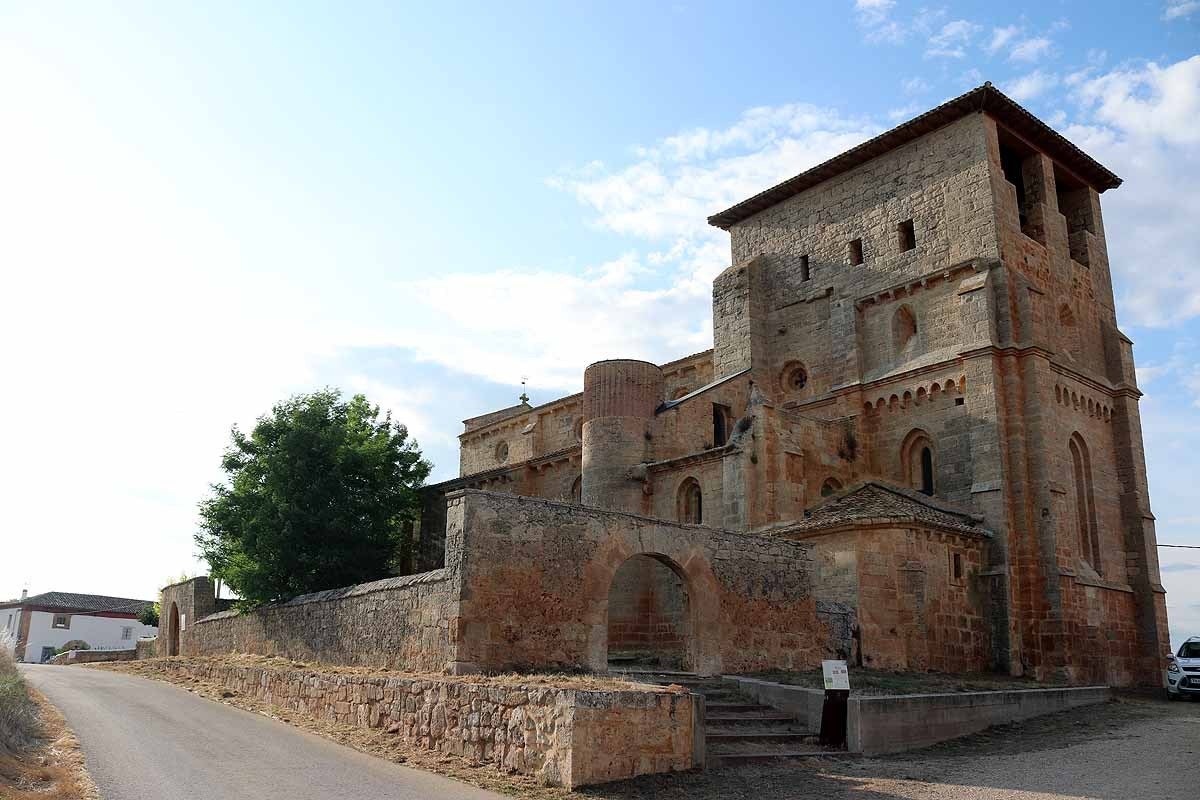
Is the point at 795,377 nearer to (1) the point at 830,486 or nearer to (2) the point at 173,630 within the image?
(1) the point at 830,486

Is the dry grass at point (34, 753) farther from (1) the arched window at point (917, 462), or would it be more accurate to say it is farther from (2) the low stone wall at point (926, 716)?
(1) the arched window at point (917, 462)

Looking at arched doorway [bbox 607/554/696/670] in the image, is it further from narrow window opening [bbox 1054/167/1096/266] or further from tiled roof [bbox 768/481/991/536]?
narrow window opening [bbox 1054/167/1096/266]

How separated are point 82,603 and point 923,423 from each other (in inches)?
2436

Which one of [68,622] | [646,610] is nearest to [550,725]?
[646,610]

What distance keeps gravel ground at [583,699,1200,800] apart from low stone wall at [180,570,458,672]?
4697 mm

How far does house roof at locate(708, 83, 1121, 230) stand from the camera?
25.6 m

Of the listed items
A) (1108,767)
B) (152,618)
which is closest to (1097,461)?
(1108,767)

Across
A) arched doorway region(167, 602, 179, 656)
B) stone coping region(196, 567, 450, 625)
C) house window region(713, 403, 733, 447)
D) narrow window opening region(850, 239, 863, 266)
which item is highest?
narrow window opening region(850, 239, 863, 266)

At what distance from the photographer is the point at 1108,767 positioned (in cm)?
1113

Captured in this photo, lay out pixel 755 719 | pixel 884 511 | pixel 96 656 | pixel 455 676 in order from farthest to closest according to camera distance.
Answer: pixel 96 656
pixel 884 511
pixel 755 719
pixel 455 676

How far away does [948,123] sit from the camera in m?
26.3

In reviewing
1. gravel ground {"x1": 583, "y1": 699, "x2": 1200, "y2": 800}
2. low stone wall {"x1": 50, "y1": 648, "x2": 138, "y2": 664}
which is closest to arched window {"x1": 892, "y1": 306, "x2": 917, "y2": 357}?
gravel ground {"x1": 583, "y1": 699, "x2": 1200, "y2": 800}

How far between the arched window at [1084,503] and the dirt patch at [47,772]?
75.6ft

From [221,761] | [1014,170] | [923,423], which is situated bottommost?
[221,761]
